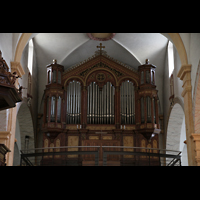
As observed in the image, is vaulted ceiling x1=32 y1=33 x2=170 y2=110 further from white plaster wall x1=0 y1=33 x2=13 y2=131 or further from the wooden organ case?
white plaster wall x1=0 y1=33 x2=13 y2=131

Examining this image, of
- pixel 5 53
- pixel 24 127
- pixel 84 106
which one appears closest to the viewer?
pixel 5 53

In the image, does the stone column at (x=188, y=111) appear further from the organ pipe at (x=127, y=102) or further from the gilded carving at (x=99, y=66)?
the gilded carving at (x=99, y=66)

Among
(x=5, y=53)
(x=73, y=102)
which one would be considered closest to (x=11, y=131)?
(x=5, y=53)

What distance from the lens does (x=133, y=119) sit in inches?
597

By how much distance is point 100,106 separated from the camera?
603 inches

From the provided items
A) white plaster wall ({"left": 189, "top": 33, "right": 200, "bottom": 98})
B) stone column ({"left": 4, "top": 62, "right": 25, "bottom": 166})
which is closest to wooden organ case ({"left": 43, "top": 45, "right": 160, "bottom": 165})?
stone column ({"left": 4, "top": 62, "right": 25, "bottom": 166})

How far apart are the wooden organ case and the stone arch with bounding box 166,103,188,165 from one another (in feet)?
3.00

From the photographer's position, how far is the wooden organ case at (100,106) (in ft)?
48.2

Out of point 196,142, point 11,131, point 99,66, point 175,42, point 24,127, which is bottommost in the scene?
point 196,142

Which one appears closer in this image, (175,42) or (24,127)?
(175,42)

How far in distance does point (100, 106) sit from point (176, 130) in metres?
3.44

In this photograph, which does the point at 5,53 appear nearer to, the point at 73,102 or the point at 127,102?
the point at 73,102
